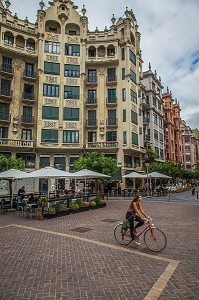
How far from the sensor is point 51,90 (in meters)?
36.3

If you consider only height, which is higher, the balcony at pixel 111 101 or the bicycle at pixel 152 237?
the balcony at pixel 111 101

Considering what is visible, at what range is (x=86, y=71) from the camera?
39.1 metres

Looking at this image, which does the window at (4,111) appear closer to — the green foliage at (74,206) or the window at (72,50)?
the window at (72,50)

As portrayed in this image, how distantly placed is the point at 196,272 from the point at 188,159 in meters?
94.8

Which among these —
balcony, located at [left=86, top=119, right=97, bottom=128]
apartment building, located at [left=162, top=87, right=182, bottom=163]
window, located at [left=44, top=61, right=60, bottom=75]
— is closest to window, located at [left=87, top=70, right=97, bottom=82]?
window, located at [left=44, top=61, right=60, bottom=75]

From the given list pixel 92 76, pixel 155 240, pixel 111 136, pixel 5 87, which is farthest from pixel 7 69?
→ pixel 155 240

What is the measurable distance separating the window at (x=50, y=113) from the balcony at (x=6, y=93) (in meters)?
5.22

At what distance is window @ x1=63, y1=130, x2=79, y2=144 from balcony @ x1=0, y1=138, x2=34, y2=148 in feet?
17.1

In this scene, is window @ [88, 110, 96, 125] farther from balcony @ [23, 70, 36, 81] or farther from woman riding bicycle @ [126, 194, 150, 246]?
woman riding bicycle @ [126, 194, 150, 246]

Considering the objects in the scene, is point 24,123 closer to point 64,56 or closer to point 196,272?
point 64,56

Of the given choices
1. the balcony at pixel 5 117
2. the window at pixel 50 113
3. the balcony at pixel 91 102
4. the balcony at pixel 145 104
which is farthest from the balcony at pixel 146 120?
the balcony at pixel 5 117

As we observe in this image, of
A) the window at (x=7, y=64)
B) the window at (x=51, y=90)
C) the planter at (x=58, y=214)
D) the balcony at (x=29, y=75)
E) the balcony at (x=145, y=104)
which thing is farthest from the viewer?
the balcony at (x=145, y=104)

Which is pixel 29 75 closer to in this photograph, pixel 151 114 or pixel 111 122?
pixel 111 122

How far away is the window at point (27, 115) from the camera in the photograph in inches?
1389
